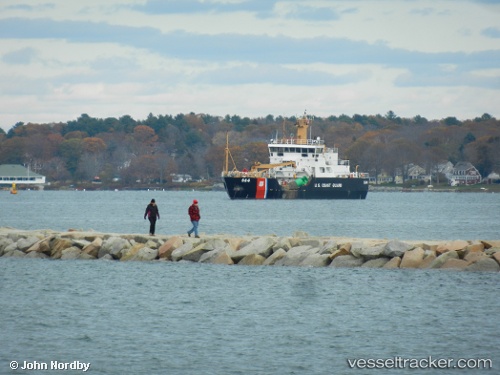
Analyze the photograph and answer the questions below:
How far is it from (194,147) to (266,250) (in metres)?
144

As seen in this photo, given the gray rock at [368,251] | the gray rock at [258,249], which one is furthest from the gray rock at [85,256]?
the gray rock at [368,251]

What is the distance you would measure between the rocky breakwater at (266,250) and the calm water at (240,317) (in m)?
0.62

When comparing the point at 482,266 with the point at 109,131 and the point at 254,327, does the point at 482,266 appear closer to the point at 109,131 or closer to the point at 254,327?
the point at 254,327

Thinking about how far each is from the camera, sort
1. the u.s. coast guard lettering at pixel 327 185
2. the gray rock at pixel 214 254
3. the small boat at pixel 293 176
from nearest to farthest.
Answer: the gray rock at pixel 214 254
the small boat at pixel 293 176
the u.s. coast guard lettering at pixel 327 185

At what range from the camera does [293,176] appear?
8838 centimetres

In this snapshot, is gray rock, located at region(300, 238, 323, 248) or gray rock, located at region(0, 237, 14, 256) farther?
gray rock, located at region(0, 237, 14, 256)

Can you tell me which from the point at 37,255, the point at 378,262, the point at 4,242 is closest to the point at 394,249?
the point at 378,262

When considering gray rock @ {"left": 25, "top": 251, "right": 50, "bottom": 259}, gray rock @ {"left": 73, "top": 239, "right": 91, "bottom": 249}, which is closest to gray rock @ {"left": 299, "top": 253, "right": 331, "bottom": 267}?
gray rock @ {"left": 73, "top": 239, "right": 91, "bottom": 249}

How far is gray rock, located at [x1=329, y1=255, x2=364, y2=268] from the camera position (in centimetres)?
2823

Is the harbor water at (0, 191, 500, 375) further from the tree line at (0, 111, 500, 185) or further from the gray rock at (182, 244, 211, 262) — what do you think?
the tree line at (0, 111, 500, 185)

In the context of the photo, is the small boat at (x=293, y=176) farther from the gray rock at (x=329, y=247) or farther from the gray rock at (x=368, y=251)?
the gray rock at (x=368, y=251)

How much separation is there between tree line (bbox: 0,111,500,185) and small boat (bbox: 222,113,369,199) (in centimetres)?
4619

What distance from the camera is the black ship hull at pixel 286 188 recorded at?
87.0 m

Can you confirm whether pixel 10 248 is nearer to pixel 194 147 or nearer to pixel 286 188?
pixel 286 188
